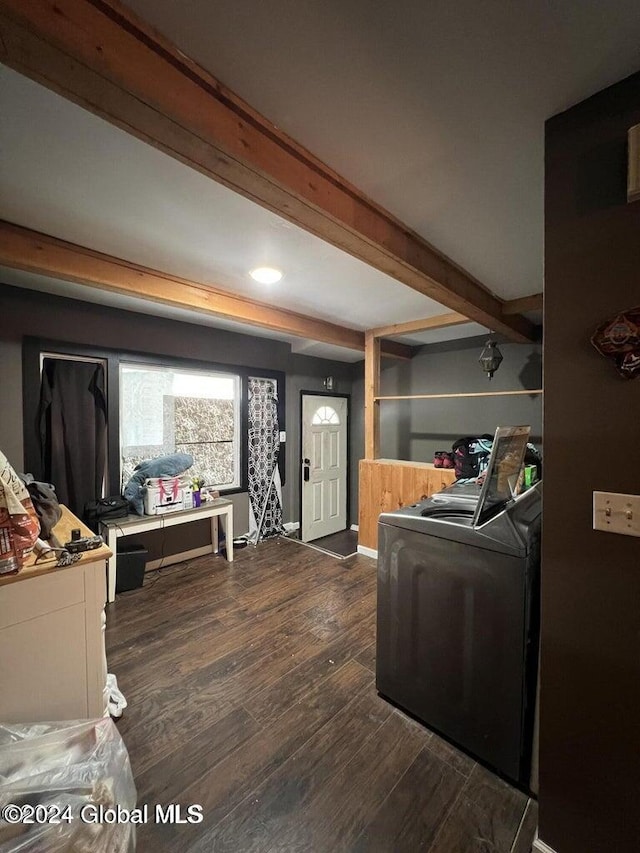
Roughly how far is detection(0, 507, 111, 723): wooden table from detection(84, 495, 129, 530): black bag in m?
1.48

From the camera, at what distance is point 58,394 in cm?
279

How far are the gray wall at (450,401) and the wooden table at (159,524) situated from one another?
96.6 inches

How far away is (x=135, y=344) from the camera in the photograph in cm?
318

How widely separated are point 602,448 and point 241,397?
11.5ft

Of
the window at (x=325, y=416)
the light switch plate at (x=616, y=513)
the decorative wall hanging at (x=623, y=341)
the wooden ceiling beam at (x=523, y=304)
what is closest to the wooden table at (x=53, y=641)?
the light switch plate at (x=616, y=513)

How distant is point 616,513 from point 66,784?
5.92ft

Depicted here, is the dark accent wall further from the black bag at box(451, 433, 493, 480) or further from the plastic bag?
the black bag at box(451, 433, 493, 480)

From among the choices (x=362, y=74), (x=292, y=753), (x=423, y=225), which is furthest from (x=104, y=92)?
(x=292, y=753)

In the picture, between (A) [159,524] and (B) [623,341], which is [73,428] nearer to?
(A) [159,524]

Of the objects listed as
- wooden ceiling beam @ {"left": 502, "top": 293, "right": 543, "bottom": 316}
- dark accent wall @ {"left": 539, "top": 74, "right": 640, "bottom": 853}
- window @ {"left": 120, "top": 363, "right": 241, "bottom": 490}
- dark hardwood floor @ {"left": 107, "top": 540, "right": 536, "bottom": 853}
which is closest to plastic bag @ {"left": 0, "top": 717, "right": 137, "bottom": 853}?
dark hardwood floor @ {"left": 107, "top": 540, "right": 536, "bottom": 853}

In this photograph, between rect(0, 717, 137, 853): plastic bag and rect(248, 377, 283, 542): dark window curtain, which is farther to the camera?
rect(248, 377, 283, 542): dark window curtain

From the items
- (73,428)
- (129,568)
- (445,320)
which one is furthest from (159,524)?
(445,320)

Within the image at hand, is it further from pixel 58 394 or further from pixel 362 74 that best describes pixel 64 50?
pixel 58 394

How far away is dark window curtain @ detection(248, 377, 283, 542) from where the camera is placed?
4094mm
